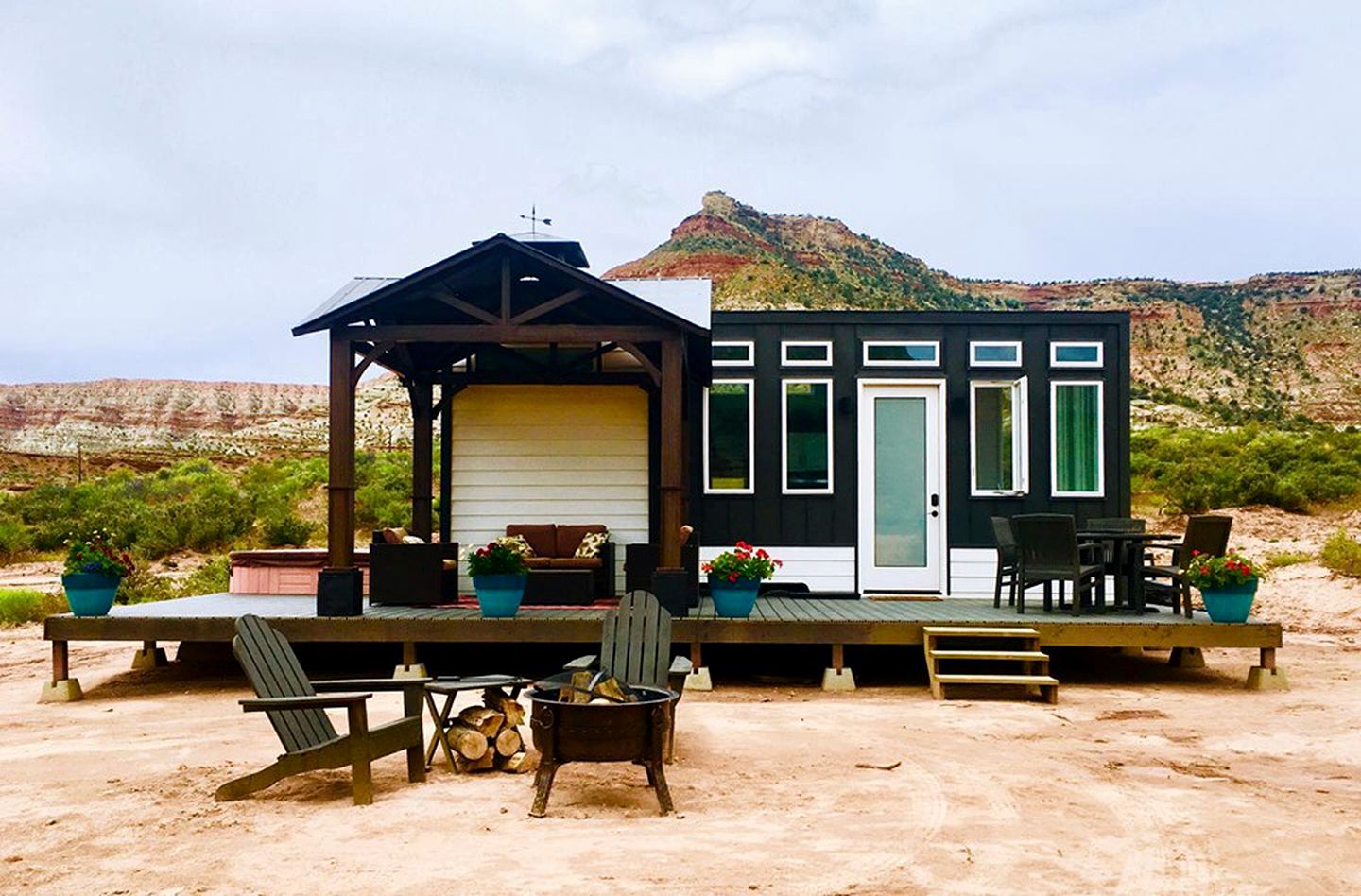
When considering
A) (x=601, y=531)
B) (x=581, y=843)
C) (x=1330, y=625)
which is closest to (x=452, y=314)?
(x=601, y=531)

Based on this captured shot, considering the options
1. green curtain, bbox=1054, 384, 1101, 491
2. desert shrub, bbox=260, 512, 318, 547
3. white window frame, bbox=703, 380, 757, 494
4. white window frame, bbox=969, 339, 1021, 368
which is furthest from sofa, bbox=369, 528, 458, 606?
desert shrub, bbox=260, 512, 318, 547

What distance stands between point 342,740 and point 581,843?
147 cm

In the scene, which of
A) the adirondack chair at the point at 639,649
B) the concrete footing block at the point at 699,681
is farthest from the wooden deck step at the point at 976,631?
the adirondack chair at the point at 639,649

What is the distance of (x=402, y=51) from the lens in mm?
19703

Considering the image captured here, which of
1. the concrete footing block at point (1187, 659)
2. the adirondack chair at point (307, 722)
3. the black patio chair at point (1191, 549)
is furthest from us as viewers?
the concrete footing block at point (1187, 659)

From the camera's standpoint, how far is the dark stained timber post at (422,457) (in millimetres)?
11539

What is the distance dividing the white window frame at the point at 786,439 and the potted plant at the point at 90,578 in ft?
17.1

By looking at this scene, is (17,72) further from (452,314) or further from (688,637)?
(688,637)

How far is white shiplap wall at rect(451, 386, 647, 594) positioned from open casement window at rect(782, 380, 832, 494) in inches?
55.2

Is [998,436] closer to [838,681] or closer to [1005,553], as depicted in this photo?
[1005,553]

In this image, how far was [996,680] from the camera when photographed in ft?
28.4

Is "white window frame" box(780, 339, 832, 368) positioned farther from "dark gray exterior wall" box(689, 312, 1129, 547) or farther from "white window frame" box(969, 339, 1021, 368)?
"white window frame" box(969, 339, 1021, 368)

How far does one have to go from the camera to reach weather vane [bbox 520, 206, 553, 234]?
12.0m

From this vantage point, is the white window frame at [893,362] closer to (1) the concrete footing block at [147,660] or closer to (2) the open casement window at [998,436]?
(2) the open casement window at [998,436]
